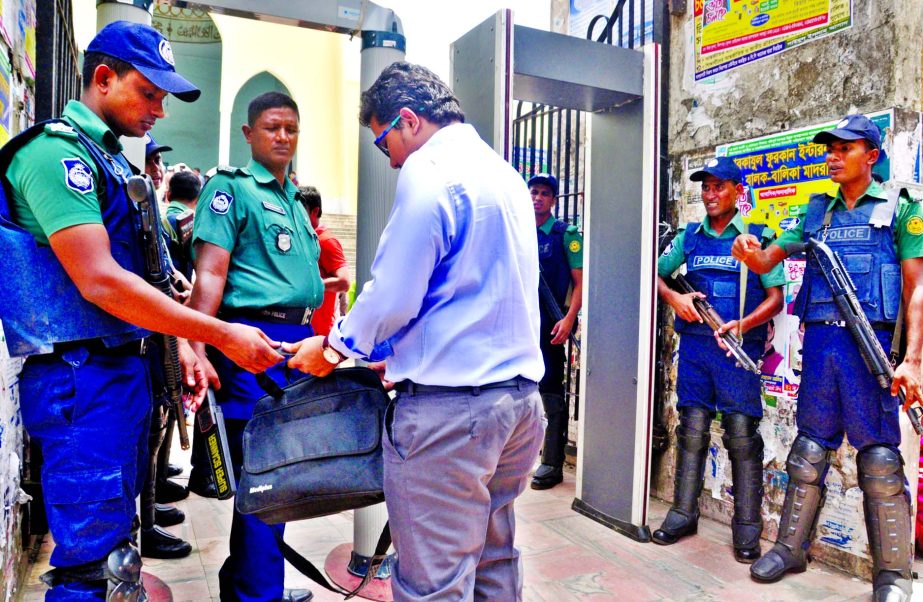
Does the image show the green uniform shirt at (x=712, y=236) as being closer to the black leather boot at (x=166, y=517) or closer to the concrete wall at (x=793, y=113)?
the concrete wall at (x=793, y=113)

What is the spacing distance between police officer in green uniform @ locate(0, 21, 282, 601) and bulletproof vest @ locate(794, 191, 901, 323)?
8.65 feet

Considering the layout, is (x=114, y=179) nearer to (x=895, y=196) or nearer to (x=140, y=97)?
(x=140, y=97)

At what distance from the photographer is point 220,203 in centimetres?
235

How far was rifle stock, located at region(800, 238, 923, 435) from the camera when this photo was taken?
278 centimetres

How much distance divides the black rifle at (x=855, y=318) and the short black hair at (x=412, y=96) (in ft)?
6.58

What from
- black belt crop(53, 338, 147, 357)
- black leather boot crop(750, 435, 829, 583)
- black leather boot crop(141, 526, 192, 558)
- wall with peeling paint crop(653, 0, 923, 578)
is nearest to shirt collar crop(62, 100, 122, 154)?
black belt crop(53, 338, 147, 357)

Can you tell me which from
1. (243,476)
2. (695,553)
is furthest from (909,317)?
(243,476)

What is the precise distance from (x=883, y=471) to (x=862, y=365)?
17.5 inches

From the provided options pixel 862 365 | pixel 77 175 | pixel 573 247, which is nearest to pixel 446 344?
pixel 77 175

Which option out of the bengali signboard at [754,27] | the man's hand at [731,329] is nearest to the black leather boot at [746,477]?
the man's hand at [731,329]

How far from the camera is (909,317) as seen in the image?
9.29ft

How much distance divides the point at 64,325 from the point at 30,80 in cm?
182

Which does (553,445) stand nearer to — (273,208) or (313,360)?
(273,208)

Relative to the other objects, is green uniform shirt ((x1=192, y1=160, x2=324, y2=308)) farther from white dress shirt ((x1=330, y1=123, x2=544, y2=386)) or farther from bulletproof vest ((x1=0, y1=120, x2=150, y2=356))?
white dress shirt ((x1=330, y1=123, x2=544, y2=386))
